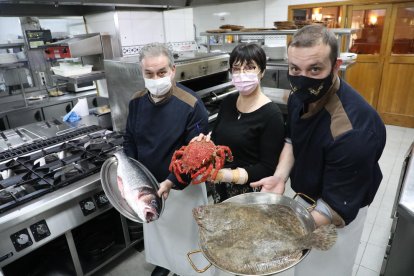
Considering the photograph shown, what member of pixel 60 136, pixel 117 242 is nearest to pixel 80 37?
pixel 60 136

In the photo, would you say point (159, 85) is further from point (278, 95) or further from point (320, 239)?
point (278, 95)

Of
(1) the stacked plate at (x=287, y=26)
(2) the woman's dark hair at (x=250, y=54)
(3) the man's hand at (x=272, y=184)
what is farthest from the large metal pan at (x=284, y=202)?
(1) the stacked plate at (x=287, y=26)

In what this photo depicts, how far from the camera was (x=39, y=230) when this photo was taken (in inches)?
61.0

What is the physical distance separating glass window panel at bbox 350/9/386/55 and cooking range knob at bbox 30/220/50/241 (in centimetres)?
550

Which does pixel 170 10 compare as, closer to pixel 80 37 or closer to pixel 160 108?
pixel 80 37

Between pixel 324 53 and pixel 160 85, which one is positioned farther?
pixel 160 85

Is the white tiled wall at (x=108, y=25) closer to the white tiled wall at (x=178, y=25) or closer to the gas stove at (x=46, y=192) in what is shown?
the white tiled wall at (x=178, y=25)

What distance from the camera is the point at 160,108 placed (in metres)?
1.64

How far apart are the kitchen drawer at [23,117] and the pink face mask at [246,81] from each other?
3175mm

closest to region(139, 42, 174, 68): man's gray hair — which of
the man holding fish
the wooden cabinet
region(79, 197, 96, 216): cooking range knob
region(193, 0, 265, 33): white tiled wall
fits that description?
the man holding fish

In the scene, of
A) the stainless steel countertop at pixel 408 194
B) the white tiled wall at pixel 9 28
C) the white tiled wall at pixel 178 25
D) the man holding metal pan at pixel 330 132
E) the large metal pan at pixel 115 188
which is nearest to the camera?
the man holding metal pan at pixel 330 132

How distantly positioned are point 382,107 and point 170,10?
4242 mm

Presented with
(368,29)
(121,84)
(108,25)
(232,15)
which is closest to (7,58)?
(108,25)

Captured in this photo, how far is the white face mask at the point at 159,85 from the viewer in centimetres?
156
